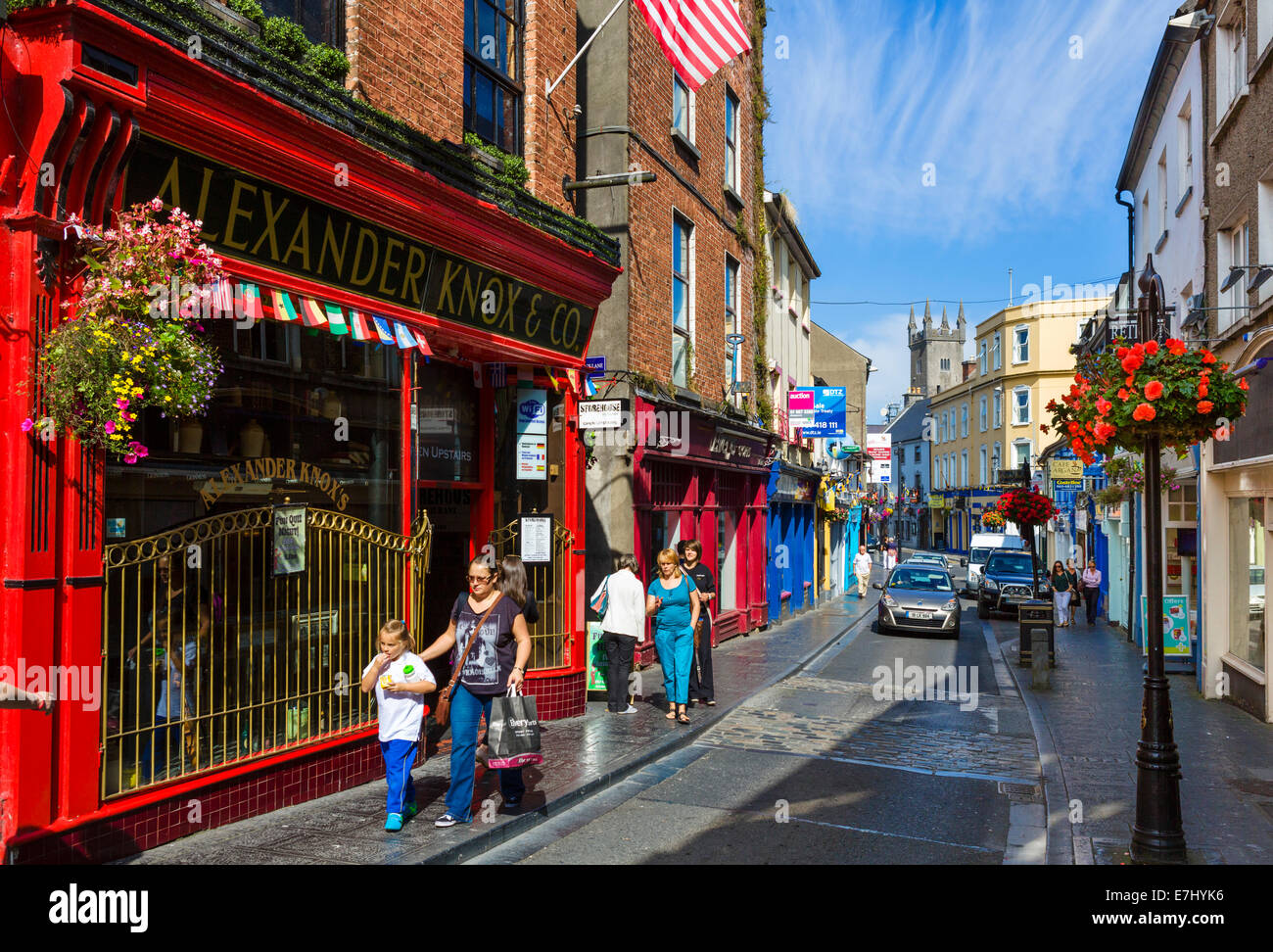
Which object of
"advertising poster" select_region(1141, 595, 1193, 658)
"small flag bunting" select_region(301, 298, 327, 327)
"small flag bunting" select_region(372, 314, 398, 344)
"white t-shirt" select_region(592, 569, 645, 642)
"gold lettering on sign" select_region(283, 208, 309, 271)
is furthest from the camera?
"advertising poster" select_region(1141, 595, 1193, 658)

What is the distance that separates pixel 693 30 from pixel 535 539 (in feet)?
19.4

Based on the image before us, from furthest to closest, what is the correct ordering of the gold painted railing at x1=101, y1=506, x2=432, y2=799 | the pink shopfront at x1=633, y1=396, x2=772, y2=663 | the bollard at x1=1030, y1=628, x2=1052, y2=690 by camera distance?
the pink shopfront at x1=633, y1=396, x2=772, y2=663, the bollard at x1=1030, y1=628, x2=1052, y2=690, the gold painted railing at x1=101, y1=506, x2=432, y2=799

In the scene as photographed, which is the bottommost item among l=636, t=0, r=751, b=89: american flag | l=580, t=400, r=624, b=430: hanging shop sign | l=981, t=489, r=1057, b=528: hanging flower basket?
l=981, t=489, r=1057, b=528: hanging flower basket

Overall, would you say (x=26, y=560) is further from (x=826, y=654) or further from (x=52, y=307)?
(x=826, y=654)

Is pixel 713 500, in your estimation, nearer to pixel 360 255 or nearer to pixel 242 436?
pixel 360 255

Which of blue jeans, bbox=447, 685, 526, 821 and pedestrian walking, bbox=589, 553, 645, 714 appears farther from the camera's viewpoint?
pedestrian walking, bbox=589, 553, 645, 714

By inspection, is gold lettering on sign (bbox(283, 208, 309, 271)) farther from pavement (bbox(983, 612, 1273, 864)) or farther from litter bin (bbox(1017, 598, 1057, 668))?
litter bin (bbox(1017, 598, 1057, 668))

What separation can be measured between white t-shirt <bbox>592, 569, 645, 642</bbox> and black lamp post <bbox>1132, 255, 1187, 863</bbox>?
5.36 m

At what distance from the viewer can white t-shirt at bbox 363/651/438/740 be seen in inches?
251

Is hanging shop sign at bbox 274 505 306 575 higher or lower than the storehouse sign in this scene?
lower

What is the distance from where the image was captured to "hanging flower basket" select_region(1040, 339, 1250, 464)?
668cm

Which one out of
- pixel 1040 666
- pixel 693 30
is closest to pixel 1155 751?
pixel 1040 666

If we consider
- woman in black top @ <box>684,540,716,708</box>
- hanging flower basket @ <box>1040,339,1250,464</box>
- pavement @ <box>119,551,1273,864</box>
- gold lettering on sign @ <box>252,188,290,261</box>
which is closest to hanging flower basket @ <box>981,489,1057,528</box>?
pavement @ <box>119,551,1273,864</box>

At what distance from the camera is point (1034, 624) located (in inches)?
585
